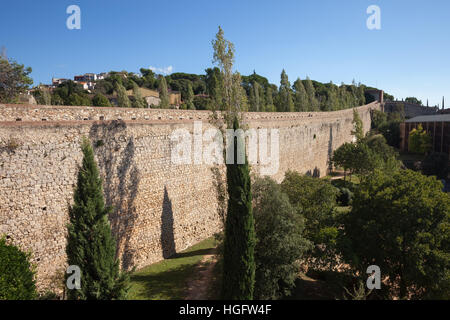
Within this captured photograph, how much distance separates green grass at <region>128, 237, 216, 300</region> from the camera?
1104 cm

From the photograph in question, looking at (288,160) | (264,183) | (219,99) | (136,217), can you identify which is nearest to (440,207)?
(264,183)

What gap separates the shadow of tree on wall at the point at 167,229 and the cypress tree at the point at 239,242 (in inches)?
167

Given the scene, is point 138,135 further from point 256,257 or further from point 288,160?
point 288,160

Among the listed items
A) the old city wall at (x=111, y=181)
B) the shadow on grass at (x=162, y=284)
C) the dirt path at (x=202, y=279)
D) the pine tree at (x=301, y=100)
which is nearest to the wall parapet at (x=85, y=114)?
the old city wall at (x=111, y=181)

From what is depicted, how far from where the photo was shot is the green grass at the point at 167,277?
11.0 meters

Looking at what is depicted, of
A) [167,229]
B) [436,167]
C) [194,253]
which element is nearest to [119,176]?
[167,229]

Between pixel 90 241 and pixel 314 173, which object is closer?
pixel 90 241

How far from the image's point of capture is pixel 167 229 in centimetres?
1404

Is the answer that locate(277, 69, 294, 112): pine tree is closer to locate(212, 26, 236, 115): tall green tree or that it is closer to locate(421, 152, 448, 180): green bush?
locate(421, 152, 448, 180): green bush

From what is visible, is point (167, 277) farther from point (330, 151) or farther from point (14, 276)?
point (330, 151)

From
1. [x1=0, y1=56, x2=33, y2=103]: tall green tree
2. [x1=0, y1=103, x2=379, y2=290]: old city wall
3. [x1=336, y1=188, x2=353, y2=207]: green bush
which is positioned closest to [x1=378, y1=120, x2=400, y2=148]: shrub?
[x1=336, y1=188, x2=353, y2=207]: green bush

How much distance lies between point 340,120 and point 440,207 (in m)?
29.3

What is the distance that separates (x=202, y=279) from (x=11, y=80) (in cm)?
1321

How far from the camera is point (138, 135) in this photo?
41.3ft
